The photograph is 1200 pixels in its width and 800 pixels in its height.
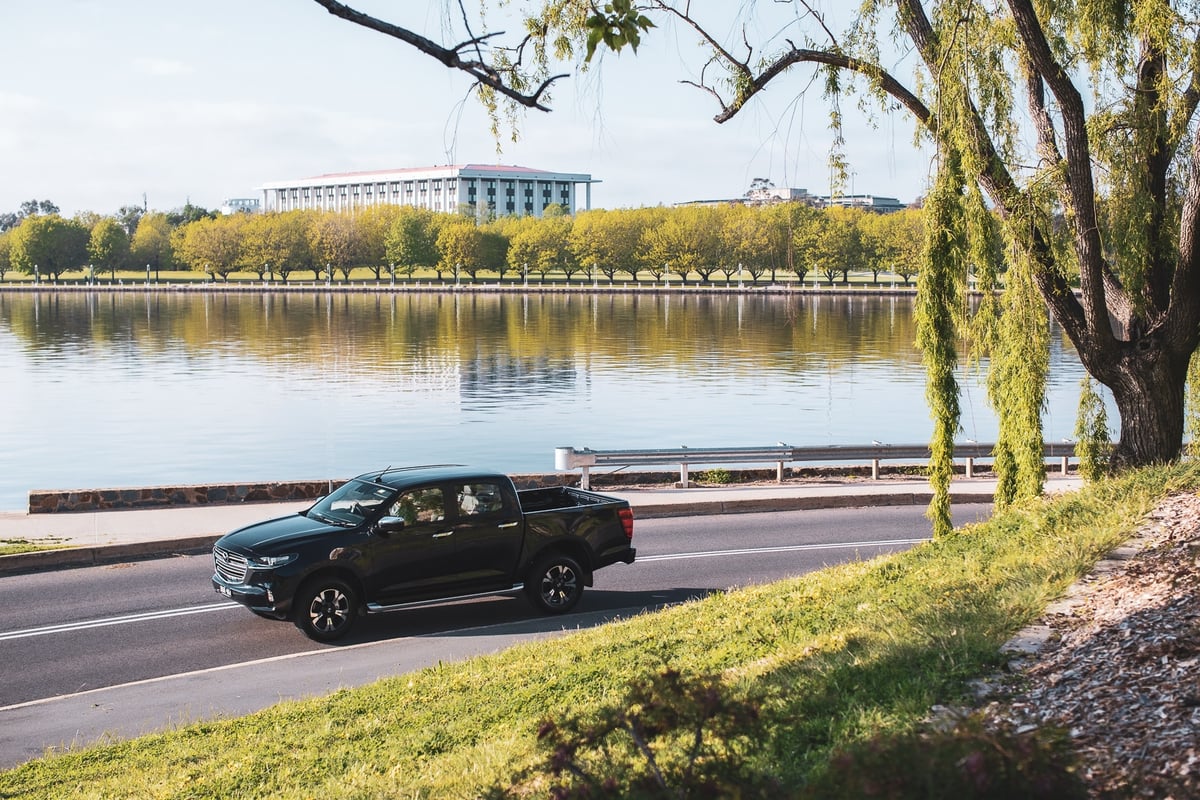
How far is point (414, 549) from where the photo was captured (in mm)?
14133

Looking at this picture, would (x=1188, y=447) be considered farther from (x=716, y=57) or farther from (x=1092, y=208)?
(x=716, y=57)

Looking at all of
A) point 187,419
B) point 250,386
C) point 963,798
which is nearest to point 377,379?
point 250,386

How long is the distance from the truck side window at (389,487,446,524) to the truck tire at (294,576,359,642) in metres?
1.11

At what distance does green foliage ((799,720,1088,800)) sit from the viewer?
416cm

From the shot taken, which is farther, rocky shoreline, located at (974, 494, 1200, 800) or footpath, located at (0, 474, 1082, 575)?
footpath, located at (0, 474, 1082, 575)

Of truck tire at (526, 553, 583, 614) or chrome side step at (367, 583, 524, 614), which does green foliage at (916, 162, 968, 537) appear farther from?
chrome side step at (367, 583, 524, 614)

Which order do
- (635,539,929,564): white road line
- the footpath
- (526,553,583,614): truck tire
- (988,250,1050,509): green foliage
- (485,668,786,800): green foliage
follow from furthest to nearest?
1. (635,539,929,564): white road line
2. the footpath
3. (526,553,583,614): truck tire
4. (988,250,1050,509): green foliage
5. (485,668,786,800): green foliage

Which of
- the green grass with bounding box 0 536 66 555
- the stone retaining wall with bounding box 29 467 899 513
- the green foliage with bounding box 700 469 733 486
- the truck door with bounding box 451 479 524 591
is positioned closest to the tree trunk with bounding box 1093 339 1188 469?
the truck door with bounding box 451 479 524 591

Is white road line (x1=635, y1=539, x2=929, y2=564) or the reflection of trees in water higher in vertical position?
the reflection of trees in water

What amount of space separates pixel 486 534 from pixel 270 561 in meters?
2.61

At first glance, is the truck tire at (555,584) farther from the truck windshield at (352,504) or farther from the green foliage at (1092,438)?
the green foliage at (1092,438)

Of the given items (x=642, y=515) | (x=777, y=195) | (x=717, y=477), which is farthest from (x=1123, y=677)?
(x=717, y=477)

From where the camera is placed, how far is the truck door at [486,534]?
14.5m

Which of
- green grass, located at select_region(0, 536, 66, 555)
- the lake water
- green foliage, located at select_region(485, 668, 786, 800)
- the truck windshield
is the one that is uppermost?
green foliage, located at select_region(485, 668, 786, 800)
